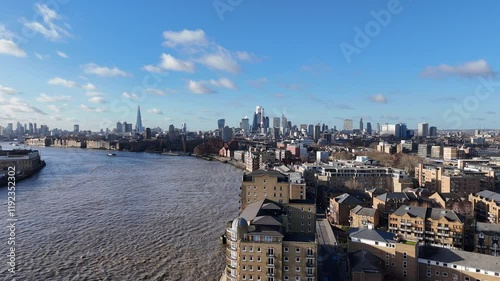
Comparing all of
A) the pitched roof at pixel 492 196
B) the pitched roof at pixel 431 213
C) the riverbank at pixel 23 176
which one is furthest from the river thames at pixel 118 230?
the pitched roof at pixel 492 196

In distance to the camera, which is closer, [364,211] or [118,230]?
[118,230]

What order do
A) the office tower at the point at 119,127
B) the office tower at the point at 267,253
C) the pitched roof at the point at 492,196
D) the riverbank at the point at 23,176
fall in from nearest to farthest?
the office tower at the point at 267,253 → the pitched roof at the point at 492,196 → the riverbank at the point at 23,176 → the office tower at the point at 119,127

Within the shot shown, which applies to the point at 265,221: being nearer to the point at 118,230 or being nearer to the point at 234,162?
the point at 118,230

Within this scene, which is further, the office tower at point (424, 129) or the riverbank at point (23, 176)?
the office tower at point (424, 129)

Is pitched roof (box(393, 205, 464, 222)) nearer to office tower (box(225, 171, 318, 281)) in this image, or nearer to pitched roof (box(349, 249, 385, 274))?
pitched roof (box(349, 249, 385, 274))

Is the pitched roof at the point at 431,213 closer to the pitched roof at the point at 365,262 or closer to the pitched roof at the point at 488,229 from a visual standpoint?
the pitched roof at the point at 488,229

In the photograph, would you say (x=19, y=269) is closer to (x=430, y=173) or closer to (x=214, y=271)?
(x=214, y=271)

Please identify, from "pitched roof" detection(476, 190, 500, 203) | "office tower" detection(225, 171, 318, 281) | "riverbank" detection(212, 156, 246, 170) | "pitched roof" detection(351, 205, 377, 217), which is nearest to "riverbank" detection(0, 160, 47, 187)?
"riverbank" detection(212, 156, 246, 170)

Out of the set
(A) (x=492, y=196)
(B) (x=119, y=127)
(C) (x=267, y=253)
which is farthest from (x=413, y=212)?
(B) (x=119, y=127)
